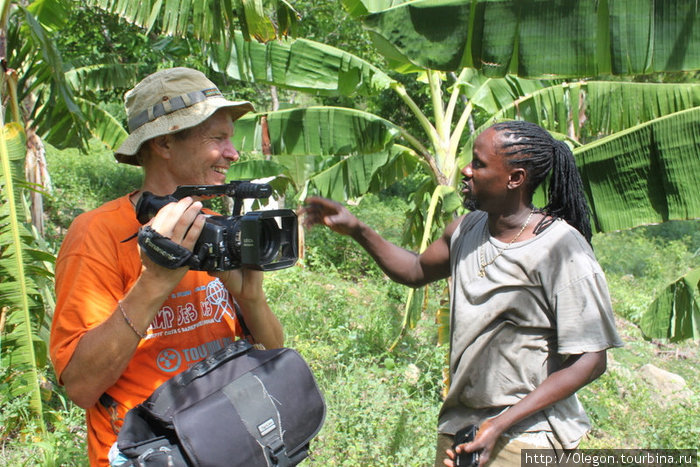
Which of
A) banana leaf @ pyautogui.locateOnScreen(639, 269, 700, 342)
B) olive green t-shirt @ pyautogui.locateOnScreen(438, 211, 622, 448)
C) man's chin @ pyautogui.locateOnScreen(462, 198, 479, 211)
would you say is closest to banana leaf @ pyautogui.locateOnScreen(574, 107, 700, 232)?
banana leaf @ pyautogui.locateOnScreen(639, 269, 700, 342)

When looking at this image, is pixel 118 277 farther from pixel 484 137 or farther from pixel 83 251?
pixel 484 137

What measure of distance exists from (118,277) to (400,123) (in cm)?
1065

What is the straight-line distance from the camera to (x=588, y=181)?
11.9 ft

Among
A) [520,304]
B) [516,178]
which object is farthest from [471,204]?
[520,304]

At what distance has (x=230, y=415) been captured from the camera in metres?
1.40

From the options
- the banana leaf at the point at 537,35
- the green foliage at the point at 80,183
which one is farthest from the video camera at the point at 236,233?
the green foliage at the point at 80,183

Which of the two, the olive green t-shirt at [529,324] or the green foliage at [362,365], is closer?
the olive green t-shirt at [529,324]

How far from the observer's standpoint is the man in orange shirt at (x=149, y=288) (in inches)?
54.9

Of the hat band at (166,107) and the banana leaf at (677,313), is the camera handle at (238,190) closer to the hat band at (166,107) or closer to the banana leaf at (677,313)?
the hat band at (166,107)

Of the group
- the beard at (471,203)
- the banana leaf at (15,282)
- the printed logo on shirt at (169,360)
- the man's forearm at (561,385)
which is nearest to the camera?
the printed logo on shirt at (169,360)

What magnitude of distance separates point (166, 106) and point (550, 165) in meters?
1.40

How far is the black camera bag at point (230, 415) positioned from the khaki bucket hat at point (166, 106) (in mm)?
624

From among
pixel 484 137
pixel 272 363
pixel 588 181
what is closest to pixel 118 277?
pixel 272 363

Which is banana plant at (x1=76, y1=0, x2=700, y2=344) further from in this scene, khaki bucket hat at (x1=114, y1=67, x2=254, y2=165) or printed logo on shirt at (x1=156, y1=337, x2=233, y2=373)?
printed logo on shirt at (x1=156, y1=337, x2=233, y2=373)
